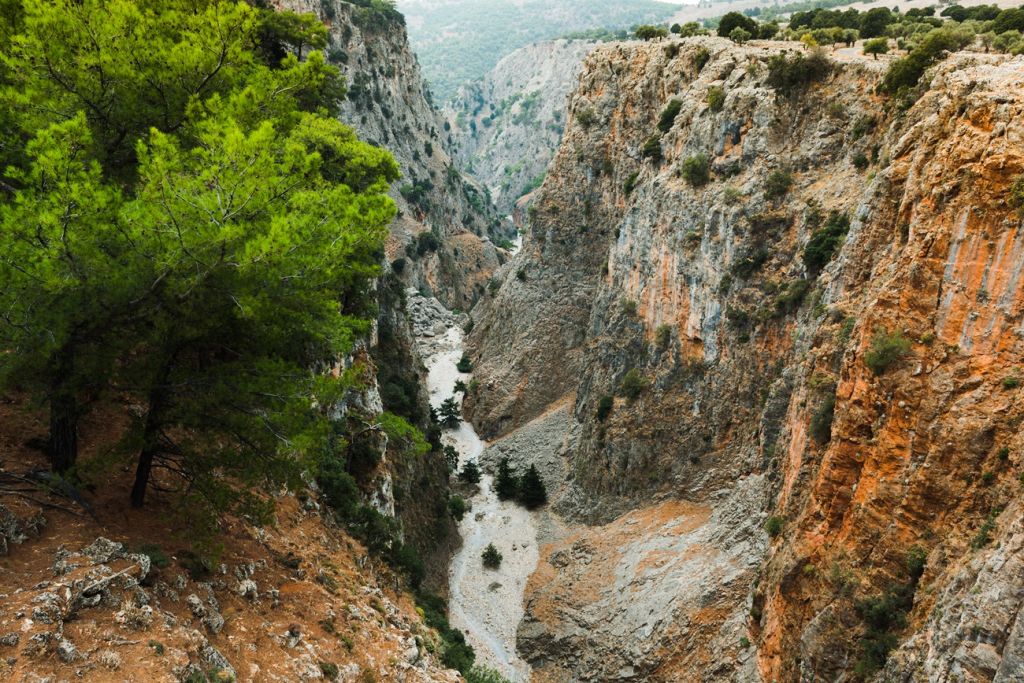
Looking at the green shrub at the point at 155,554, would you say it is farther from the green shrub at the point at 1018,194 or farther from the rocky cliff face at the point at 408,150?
the rocky cliff face at the point at 408,150

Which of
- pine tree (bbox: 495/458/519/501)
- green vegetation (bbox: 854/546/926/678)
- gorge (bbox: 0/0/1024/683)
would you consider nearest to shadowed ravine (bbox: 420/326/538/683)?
gorge (bbox: 0/0/1024/683)

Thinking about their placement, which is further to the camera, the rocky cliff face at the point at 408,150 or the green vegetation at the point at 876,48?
the rocky cliff face at the point at 408,150

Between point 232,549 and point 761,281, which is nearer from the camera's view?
point 232,549

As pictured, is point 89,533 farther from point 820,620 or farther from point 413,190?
point 413,190

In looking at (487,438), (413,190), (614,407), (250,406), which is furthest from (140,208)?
(413,190)

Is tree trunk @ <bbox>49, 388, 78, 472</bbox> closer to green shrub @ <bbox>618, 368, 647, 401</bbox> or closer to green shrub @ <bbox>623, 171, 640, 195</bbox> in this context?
green shrub @ <bbox>618, 368, 647, 401</bbox>

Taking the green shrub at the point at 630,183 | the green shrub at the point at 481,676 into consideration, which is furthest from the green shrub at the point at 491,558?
the green shrub at the point at 630,183
